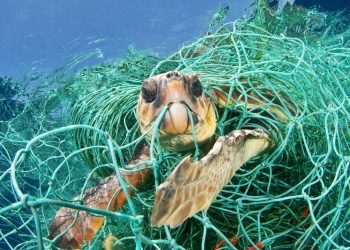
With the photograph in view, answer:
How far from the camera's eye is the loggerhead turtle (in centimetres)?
85

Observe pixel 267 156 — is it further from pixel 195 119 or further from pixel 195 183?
pixel 195 183

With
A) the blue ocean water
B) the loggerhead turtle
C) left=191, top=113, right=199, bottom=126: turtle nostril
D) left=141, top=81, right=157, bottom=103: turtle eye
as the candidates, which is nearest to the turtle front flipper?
the loggerhead turtle

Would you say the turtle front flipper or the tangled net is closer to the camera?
the turtle front flipper

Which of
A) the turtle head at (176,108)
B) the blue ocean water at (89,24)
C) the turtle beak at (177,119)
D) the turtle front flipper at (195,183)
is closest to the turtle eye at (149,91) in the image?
the turtle head at (176,108)

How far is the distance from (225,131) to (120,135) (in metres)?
0.59

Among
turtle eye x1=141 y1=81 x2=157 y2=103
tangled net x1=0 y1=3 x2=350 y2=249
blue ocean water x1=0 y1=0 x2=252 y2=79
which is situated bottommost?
tangled net x1=0 y1=3 x2=350 y2=249

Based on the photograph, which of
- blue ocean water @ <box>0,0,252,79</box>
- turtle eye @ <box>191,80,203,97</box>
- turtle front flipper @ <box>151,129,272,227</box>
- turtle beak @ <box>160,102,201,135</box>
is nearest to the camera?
turtle front flipper @ <box>151,129,272,227</box>

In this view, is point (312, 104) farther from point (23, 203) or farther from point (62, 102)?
point (62, 102)

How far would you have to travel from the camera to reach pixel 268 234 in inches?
62.9

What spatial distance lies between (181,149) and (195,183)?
58 cm

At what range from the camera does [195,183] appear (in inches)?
36.3

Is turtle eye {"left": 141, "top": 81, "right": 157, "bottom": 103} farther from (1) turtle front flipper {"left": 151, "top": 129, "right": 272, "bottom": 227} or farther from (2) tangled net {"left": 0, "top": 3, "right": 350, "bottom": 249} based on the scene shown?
(1) turtle front flipper {"left": 151, "top": 129, "right": 272, "bottom": 227}

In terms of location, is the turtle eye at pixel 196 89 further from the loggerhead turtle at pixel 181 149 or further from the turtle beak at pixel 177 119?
the turtle beak at pixel 177 119

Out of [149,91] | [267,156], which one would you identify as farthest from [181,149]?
[267,156]
